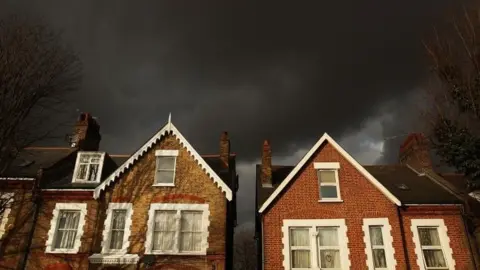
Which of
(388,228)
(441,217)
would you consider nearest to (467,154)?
(441,217)

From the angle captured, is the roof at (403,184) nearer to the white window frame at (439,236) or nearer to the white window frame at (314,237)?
the white window frame at (439,236)

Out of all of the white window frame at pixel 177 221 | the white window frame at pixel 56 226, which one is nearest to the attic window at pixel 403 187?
the white window frame at pixel 177 221

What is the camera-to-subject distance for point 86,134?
88.0ft

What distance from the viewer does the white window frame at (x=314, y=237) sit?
771 inches

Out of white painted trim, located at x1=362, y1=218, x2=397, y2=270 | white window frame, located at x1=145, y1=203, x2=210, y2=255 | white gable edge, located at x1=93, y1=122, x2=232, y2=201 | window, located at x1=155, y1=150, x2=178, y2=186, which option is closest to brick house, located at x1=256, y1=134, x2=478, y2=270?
white painted trim, located at x1=362, y1=218, x2=397, y2=270

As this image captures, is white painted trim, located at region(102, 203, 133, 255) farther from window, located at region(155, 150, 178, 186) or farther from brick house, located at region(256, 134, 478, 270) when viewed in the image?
brick house, located at region(256, 134, 478, 270)

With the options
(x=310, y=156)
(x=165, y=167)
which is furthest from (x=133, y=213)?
(x=310, y=156)

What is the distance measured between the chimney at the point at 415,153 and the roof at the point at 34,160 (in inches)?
917

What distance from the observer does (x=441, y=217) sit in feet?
68.4

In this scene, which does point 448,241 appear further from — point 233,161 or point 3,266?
point 3,266

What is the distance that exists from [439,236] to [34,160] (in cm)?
2386

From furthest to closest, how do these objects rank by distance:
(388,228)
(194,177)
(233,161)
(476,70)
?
(233,161) → (194,177) → (388,228) → (476,70)

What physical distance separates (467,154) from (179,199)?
14.9m

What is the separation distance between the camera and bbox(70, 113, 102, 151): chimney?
2656 centimetres
